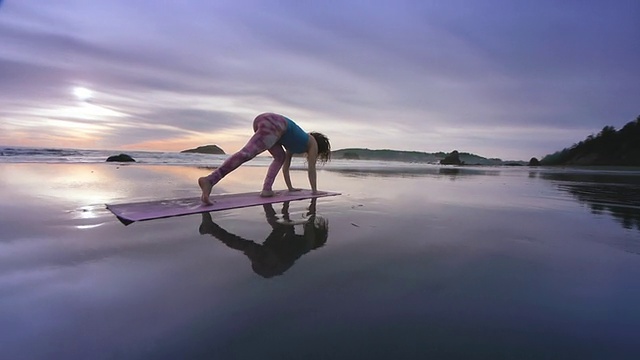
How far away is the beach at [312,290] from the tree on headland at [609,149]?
4245cm

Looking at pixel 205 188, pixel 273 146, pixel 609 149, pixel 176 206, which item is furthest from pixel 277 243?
pixel 609 149

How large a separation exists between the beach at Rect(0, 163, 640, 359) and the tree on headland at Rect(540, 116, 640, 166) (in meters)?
42.4

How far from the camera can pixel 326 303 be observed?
183 centimetres

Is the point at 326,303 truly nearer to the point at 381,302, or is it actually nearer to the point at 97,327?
the point at 381,302

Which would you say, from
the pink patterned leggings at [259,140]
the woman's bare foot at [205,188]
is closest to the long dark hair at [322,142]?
the pink patterned leggings at [259,140]

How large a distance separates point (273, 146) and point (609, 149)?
46773 millimetres

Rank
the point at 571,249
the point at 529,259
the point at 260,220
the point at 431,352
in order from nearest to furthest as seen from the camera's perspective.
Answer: the point at 431,352
the point at 529,259
the point at 571,249
the point at 260,220

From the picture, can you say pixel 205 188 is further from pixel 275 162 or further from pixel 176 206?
pixel 275 162

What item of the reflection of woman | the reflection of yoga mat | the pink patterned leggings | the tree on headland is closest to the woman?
the pink patterned leggings

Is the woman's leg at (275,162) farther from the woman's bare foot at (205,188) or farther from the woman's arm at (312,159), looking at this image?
the woman's bare foot at (205,188)

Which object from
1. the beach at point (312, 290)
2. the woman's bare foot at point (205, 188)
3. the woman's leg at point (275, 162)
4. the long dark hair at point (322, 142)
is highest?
the long dark hair at point (322, 142)

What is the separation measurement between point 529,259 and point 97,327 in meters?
3.30

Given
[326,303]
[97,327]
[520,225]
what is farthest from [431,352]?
[520,225]

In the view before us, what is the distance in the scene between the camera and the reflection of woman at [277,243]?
245 cm
